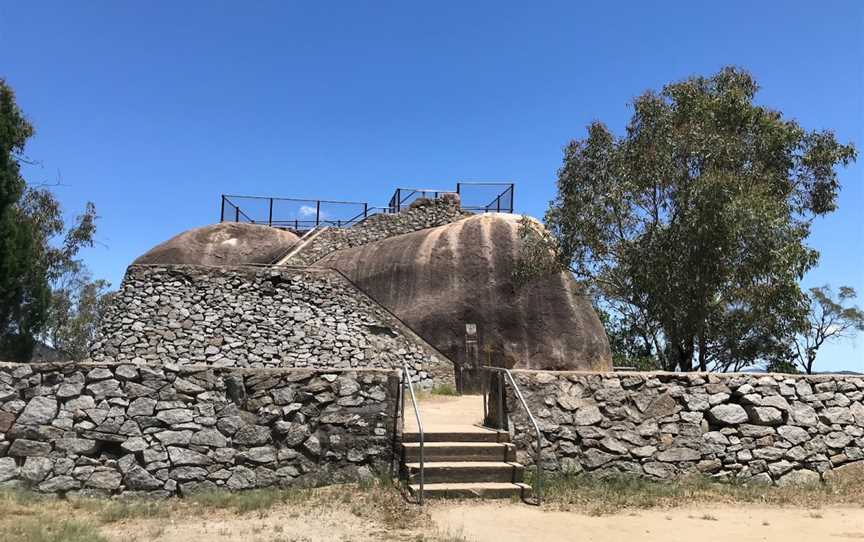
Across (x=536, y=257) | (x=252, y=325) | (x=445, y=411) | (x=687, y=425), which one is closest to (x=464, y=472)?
(x=687, y=425)

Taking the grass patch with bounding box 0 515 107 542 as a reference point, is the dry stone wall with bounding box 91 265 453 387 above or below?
above

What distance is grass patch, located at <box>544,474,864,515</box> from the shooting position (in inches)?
340

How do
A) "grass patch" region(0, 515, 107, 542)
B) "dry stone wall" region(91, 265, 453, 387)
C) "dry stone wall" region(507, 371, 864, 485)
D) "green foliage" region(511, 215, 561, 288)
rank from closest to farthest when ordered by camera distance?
"grass patch" region(0, 515, 107, 542)
"dry stone wall" region(507, 371, 864, 485)
"green foliage" region(511, 215, 561, 288)
"dry stone wall" region(91, 265, 453, 387)

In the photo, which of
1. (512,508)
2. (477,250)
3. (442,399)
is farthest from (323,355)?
(512,508)

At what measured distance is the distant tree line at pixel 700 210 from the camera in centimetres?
Result: 1277

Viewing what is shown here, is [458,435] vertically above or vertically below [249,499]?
above

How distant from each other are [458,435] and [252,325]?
1118 cm

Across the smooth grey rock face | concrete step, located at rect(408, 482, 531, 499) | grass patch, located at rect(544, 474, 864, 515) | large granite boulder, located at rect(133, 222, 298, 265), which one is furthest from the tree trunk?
large granite boulder, located at rect(133, 222, 298, 265)

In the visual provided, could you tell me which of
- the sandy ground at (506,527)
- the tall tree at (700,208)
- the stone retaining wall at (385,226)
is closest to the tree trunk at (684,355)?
the tall tree at (700,208)

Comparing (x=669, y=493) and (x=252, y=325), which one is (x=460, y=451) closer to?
(x=669, y=493)

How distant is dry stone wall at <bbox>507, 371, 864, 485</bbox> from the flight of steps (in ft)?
1.58

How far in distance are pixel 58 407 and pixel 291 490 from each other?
3.43 m

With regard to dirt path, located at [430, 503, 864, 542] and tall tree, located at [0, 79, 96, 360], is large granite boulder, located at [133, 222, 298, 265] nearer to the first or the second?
tall tree, located at [0, 79, 96, 360]

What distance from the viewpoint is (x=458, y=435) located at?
31.2ft
